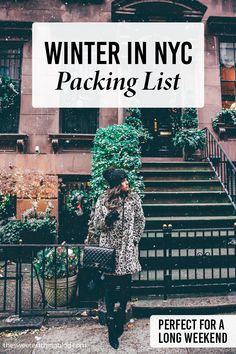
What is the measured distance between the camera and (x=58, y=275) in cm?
473

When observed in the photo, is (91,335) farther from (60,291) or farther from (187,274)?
(187,274)

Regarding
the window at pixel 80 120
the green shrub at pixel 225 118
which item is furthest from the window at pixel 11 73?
the green shrub at pixel 225 118

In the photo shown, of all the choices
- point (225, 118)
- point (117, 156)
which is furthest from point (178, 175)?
point (225, 118)

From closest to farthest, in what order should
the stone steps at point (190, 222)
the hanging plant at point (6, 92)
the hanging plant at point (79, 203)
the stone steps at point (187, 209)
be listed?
the stone steps at point (190, 222), the stone steps at point (187, 209), the hanging plant at point (79, 203), the hanging plant at point (6, 92)

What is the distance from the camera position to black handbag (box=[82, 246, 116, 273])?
3.56 m

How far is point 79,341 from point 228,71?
385 inches

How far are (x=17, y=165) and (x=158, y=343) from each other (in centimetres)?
689

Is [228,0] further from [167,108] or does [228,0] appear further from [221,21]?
[167,108]

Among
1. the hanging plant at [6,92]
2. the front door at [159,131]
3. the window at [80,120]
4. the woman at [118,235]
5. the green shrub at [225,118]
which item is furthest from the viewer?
the front door at [159,131]

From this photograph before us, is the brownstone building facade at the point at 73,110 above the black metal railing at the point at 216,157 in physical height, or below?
above

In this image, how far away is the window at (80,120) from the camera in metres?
9.74

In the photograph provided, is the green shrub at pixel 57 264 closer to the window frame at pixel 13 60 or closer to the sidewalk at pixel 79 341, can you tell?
the sidewalk at pixel 79 341

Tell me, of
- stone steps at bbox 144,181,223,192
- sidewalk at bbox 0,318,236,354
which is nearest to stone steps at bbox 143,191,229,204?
stone steps at bbox 144,181,223,192

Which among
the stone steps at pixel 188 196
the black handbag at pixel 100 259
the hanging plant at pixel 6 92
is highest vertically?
the hanging plant at pixel 6 92
